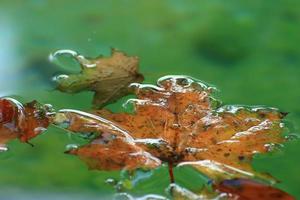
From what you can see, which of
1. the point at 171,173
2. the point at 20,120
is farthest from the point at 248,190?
the point at 20,120

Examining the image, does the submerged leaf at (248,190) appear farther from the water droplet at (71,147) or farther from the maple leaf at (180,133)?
the water droplet at (71,147)

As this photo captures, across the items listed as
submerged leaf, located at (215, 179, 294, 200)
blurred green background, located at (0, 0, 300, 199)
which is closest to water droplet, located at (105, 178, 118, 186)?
blurred green background, located at (0, 0, 300, 199)

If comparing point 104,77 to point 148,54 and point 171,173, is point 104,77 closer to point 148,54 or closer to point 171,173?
point 148,54

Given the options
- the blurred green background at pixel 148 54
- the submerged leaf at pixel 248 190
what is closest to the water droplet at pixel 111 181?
the blurred green background at pixel 148 54

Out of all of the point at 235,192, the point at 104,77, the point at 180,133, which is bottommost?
the point at 235,192

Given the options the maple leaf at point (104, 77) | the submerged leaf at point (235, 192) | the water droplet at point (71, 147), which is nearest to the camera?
the submerged leaf at point (235, 192)

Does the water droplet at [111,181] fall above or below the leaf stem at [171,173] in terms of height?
below

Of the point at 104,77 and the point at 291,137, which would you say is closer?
the point at 291,137
